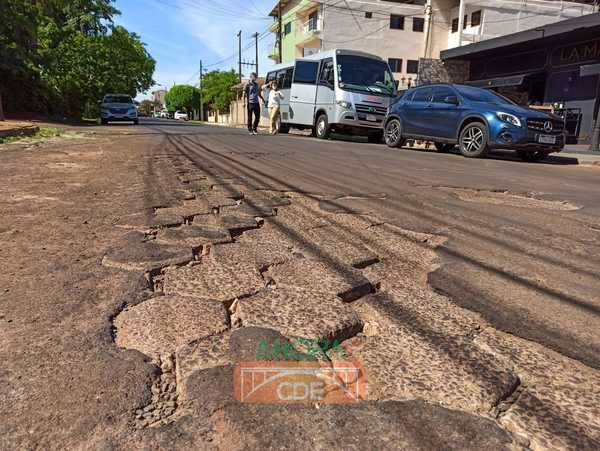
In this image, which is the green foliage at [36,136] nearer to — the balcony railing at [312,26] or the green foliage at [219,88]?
the balcony railing at [312,26]

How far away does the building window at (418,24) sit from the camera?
106 feet

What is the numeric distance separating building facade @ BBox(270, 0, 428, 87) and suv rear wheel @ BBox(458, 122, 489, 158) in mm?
23141

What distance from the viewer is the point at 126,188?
4.49 meters

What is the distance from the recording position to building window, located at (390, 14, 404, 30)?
104ft

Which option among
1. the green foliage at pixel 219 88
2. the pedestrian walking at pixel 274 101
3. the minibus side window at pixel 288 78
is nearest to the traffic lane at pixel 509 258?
the pedestrian walking at pixel 274 101

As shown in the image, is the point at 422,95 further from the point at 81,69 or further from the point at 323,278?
the point at 81,69

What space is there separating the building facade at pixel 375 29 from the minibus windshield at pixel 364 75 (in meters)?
18.8

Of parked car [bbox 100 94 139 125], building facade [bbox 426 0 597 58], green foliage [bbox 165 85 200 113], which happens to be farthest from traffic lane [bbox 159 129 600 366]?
green foliage [bbox 165 85 200 113]

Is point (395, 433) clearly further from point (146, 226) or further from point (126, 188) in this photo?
point (126, 188)

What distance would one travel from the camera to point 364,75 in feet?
42.1

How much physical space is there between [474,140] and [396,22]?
87.7ft

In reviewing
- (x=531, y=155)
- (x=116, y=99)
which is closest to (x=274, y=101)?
(x=531, y=155)

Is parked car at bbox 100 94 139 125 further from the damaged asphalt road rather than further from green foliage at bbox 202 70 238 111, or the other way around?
green foliage at bbox 202 70 238 111

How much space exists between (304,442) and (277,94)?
49.8ft
